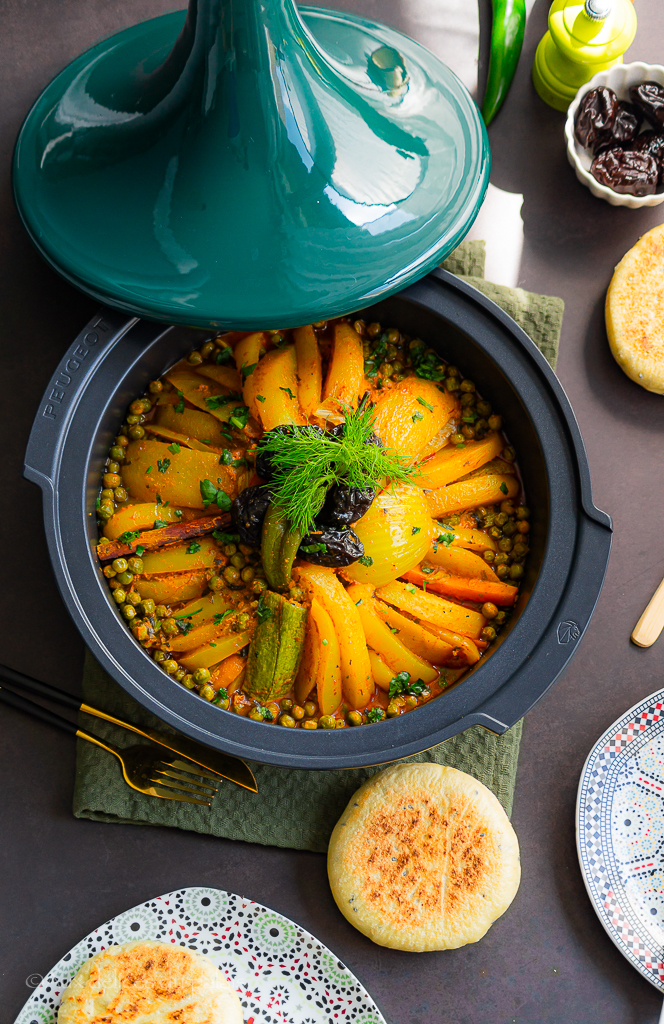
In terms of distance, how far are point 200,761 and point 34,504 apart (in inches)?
42.2

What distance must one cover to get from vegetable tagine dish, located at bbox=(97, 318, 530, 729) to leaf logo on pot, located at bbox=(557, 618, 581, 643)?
284mm

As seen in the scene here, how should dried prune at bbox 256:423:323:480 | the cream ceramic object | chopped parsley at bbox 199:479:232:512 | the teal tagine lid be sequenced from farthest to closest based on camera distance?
the cream ceramic object < chopped parsley at bbox 199:479:232:512 < dried prune at bbox 256:423:323:480 < the teal tagine lid

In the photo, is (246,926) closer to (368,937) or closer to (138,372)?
(368,937)

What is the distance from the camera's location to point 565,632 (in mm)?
2281

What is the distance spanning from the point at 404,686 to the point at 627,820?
3.02 feet

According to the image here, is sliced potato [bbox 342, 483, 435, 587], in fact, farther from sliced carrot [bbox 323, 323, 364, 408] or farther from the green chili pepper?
the green chili pepper

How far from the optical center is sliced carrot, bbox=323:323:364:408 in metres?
2.55

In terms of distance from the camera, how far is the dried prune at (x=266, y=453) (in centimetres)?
235

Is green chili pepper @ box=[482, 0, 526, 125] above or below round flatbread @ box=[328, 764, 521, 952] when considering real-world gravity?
above

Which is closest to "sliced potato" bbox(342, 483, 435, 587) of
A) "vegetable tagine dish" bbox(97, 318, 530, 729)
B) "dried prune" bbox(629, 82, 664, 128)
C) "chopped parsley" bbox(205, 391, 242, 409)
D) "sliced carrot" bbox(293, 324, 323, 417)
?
"vegetable tagine dish" bbox(97, 318, 530, 729)

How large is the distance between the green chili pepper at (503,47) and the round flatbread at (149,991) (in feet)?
10.1

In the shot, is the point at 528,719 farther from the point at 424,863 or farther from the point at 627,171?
the point at 627,171

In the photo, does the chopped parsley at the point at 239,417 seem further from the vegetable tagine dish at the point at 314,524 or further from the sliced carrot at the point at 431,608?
the sliced carrot at the point at 431,608

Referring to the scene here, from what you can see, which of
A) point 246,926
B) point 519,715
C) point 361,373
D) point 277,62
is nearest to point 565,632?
point 519,715
